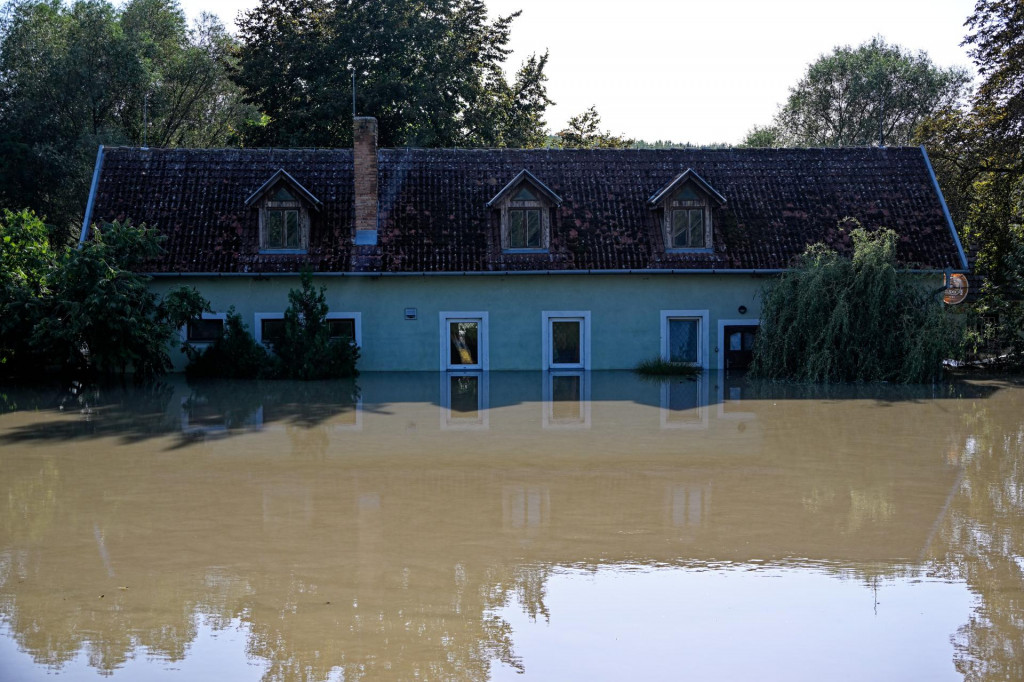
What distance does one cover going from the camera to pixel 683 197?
29156 millimetres

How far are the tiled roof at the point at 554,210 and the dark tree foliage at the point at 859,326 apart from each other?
287 centimetres

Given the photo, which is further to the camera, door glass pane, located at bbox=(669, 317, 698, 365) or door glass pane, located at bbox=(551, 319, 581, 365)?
door glass pane, located at bbox=(669, 317, 698, 365)

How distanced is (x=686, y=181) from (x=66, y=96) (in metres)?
28.4

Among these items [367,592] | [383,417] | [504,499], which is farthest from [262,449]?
[367,592]

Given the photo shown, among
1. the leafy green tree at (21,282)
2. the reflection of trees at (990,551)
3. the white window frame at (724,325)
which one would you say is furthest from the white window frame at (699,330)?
the leafy green tree at (21,282)

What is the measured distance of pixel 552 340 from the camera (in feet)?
94.0

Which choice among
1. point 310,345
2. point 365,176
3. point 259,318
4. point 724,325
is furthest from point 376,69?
point 724,325

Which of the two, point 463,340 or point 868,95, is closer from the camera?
point 463,340

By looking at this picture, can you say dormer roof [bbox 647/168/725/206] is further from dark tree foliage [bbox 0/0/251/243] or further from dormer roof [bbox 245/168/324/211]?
dark tree foliage [bbox 0/0/251/243]

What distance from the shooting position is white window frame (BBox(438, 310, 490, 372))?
93.4 feet

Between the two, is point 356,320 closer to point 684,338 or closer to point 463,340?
point 463,340

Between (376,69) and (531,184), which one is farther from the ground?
(376,69)

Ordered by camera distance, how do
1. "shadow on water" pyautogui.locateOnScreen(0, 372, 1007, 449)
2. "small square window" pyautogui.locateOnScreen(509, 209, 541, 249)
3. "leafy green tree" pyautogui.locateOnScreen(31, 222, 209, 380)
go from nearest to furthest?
"shadow on water" pyautogui.locateOnScreen(0, 372, 1007, 449) → "leafy green tree" pyautogui.locateOnScreen(31, 222, 209, 380) → "small square window" pyautogui.locateOnScreen(509, 209, 541, 249)

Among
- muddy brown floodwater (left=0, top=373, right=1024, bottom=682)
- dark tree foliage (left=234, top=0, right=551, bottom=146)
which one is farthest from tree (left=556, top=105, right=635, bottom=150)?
muddy brown floodwater (left=0, top=373, right=1024, bottom=682)
